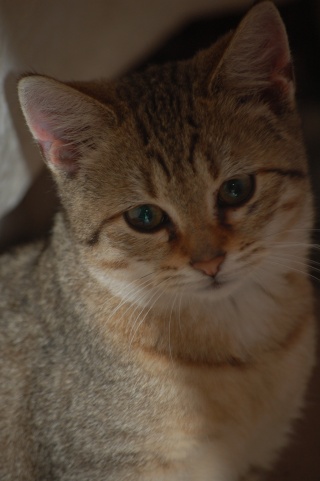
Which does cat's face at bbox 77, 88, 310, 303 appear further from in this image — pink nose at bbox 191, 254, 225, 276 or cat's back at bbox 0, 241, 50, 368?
cat's back at bbox 0, 241, 50, 368

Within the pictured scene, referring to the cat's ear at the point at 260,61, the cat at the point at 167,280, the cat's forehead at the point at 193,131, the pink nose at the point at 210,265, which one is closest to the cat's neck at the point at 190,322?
the cat at the point at 167,280

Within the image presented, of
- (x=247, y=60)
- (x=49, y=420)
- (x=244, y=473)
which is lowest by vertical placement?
(x=244, y=473)

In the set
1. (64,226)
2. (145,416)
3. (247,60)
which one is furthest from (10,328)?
(247,60)

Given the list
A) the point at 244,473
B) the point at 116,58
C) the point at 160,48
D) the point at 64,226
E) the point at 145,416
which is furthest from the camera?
the point at 160,48

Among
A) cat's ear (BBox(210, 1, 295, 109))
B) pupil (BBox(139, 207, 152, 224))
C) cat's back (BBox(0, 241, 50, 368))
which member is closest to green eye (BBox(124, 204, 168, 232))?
pupil (BBox(139, 207, 152, 224))

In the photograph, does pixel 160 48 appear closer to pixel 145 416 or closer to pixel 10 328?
pixel 10 328

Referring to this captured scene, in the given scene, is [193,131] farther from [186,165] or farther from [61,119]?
[61,119]

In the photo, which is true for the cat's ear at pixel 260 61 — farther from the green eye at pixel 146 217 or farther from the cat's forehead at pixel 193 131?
the green eye at pixel 146 217
